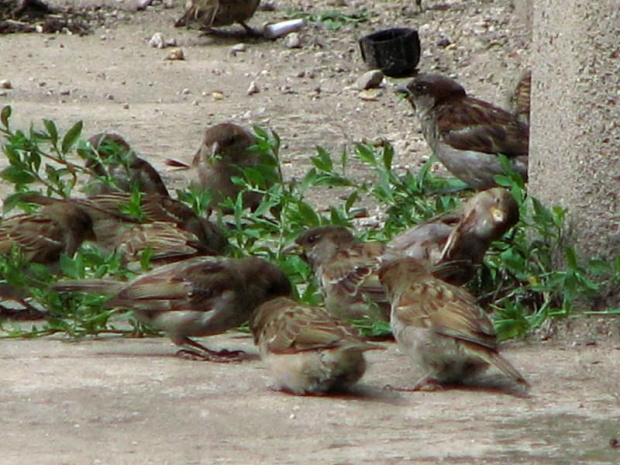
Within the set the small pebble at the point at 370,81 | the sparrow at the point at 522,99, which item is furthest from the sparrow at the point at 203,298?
the small pebble at the point at 370,81

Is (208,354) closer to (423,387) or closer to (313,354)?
(313,354)

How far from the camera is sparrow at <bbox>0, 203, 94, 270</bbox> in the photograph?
7559 millimetres

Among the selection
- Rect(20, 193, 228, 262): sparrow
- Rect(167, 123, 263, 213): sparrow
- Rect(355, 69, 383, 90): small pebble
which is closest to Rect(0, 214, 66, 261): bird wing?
Rect(20, 193, 228, 262): sparrow

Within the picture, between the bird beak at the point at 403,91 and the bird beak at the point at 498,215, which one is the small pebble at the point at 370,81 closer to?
the bird beak at the point at 403,91

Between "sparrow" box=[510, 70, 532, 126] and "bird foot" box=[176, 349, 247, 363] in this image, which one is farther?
"sparrow" box=[510, 70, 532, 126]

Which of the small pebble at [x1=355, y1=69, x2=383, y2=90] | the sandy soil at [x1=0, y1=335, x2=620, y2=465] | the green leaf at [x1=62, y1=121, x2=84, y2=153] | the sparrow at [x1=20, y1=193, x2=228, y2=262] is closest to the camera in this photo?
the sandy soil at [x1=0, y1=335, x2=620, y2=465]

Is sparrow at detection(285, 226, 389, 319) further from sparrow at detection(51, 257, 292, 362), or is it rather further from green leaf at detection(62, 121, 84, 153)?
green leaf at detection(62, 121, 84, 153)

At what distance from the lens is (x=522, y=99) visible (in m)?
10.9

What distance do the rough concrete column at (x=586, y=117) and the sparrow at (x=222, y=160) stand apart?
308cm

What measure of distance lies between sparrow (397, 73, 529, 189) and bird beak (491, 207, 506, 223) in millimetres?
2448

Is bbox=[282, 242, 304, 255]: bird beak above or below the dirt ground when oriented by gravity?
below

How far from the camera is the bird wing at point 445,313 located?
18.6ft

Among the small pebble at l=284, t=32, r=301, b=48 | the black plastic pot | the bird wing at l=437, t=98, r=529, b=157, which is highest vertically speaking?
the bird wing at l=437, t=98, r=529, b=157

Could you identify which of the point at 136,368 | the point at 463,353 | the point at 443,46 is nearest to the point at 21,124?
the point at 443,46
